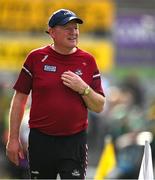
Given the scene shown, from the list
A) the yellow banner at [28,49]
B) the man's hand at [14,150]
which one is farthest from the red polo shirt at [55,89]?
the yellow banner at [28,49]

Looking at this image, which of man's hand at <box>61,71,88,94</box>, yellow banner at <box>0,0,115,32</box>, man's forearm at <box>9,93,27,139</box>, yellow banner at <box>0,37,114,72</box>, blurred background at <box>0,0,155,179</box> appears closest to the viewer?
man's hand at <box>61,71,88,94</box>

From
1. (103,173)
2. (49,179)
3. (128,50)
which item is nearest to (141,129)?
(103,173)

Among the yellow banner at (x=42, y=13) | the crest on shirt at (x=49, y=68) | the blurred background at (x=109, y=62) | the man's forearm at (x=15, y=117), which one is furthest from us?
the yellow banner at (x=42, y=13)

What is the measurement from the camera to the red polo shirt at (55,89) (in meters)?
7.70

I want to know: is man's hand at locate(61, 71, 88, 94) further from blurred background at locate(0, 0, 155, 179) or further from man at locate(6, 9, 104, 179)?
blurred background at locate(0, 0, 155, 179)

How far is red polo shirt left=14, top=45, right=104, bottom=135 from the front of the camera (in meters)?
7.70

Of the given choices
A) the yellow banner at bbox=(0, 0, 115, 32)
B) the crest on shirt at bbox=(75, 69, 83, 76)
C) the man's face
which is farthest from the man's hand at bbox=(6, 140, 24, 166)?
the yellow banner at bbox=(0, 0, 115, 32)

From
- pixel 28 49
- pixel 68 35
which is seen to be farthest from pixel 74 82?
pixel 28 49

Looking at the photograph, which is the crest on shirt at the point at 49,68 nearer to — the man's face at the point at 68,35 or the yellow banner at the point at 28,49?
the man's face at the point at 68,35

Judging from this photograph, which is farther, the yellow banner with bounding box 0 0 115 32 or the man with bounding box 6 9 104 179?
the yellow banner with bounding box 0 0 115 32

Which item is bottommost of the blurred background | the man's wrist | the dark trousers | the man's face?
the blurred background

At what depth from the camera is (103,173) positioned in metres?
10.9

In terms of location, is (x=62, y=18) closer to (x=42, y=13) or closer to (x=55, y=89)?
(x=55, y=89)

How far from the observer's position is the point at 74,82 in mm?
7656
